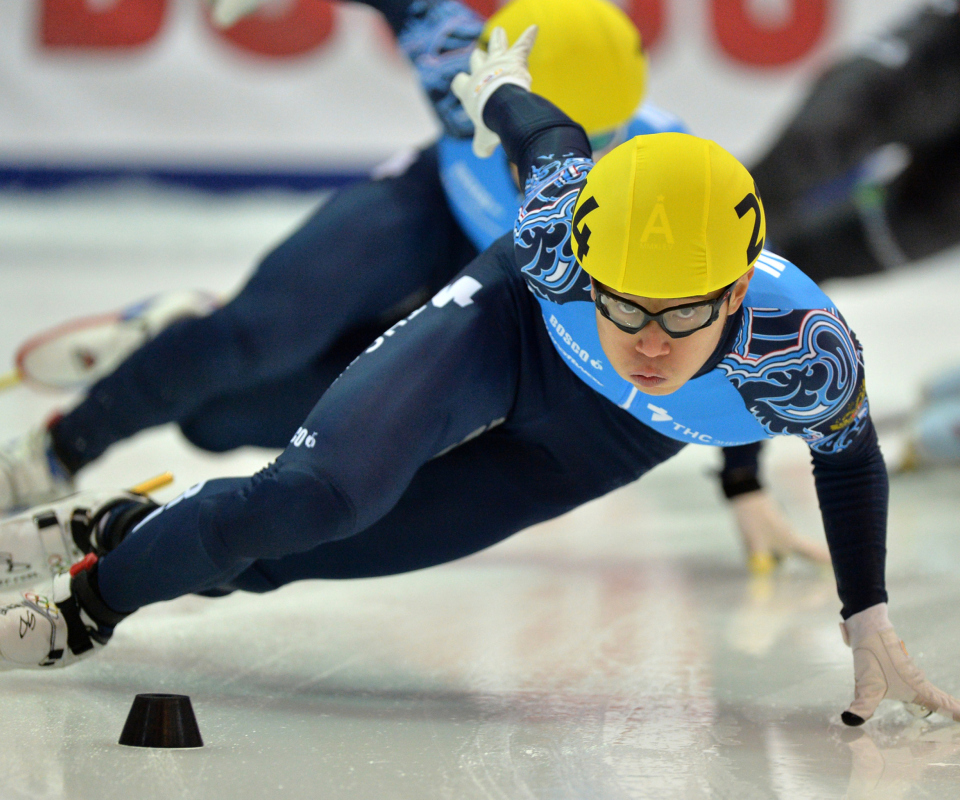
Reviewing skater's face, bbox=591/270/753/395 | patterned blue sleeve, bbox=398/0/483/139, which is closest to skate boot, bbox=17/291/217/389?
patterned blue sleeve, bbox=398/0/483/139

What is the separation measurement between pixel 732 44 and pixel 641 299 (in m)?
4.86

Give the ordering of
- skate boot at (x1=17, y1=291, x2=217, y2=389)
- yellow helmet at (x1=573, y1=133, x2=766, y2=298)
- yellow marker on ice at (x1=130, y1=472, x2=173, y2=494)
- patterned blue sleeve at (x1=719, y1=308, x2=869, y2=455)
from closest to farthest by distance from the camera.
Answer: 1. yellow helmet at (x1=573, y1=133, x2=766, y2=298)
2. patterned blue sleeve at (x1=719, y1=308, x2=869, y2=455)
3. yellow marker on ice at (x1=130, y1=472, x2=173, y2=494)
4. skate boot at (x1=17, y1=291, x2=217, y2=389)

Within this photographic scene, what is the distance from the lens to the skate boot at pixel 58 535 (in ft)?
6.43

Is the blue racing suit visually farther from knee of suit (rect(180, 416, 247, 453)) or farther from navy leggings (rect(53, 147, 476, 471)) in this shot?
knee of suit (rect(180, 416, 247, 453))

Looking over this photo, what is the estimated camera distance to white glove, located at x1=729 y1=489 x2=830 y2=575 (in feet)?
8.32

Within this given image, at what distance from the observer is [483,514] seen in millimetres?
1908

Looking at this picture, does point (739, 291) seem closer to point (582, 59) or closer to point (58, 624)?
point (582, 59)

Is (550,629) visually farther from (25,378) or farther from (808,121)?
(808,121)

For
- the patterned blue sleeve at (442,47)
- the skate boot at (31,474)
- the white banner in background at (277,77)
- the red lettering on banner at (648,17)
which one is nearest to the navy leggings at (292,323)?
A: the skate boot at (31,474)

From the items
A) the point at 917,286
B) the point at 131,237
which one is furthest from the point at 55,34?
the point at 917,286

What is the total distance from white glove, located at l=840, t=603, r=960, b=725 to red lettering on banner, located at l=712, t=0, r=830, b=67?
4.78m

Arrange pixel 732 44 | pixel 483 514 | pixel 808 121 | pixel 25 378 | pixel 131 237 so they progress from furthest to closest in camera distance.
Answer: pixel 732 44, pixel 131 237, pixel 808 121, pixel 25 378, pixel 483 514

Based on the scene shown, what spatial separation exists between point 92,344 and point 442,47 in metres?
1.19

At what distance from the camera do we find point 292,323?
2.47 m
